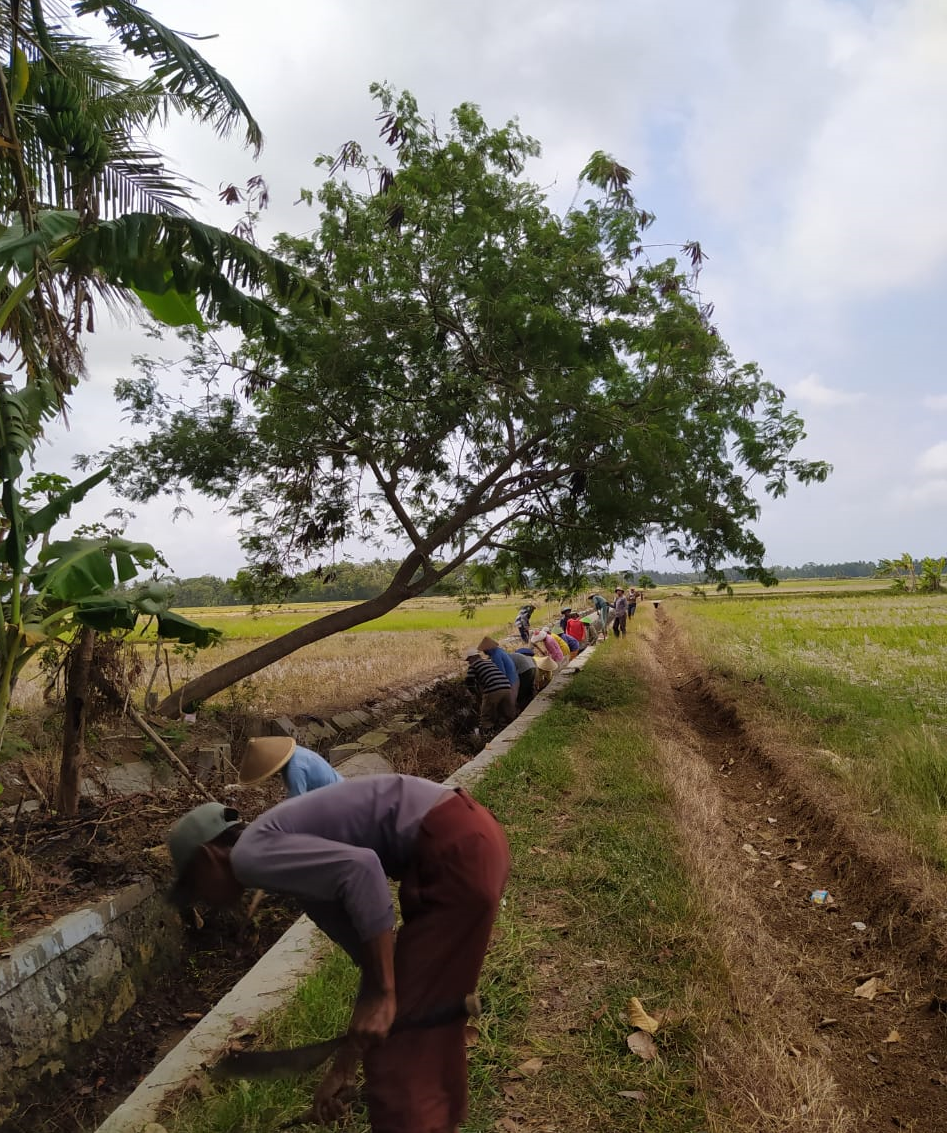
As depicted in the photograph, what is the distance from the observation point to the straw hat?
3.31 m

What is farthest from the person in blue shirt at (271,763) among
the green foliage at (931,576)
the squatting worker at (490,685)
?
the green foliage at (931,576)

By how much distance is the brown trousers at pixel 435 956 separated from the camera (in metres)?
2.20

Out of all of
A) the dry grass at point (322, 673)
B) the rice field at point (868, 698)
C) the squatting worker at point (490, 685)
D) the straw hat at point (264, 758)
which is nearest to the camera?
the straw hat at point (264, 758)

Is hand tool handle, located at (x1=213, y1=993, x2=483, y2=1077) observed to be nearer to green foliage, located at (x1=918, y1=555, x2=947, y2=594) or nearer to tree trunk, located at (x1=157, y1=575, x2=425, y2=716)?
tree trunk, located at (x1=157, y1=575, x2=425, y2=716)

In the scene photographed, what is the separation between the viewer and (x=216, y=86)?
6.03m

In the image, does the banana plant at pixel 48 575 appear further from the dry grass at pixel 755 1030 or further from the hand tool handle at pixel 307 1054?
the dry grass at pixel 755 1030

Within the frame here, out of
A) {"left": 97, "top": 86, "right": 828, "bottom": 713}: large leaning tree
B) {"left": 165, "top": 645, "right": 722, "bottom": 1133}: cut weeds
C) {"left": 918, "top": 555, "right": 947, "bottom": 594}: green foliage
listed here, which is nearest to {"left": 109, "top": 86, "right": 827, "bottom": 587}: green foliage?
{"left": 97, "top": 86, "right": 828, "bottom": 713}: large leaning tree

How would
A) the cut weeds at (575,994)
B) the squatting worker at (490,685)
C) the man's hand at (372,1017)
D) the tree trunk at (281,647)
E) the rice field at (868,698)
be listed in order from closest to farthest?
the man's hand at (372,1017) → the cut weeds at (575,994) → the rice field at (868,698) → the tree trunk at (281,647) → the squatting worker at (490,685)

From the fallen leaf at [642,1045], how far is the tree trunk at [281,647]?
7286mm

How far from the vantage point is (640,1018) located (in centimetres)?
328

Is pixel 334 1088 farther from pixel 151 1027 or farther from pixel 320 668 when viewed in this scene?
pixel 320 668

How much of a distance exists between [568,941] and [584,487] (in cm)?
917

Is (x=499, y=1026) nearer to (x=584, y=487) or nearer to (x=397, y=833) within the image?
(x=397, y=833)

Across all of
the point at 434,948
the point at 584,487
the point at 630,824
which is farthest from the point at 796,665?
the point at 434,948
